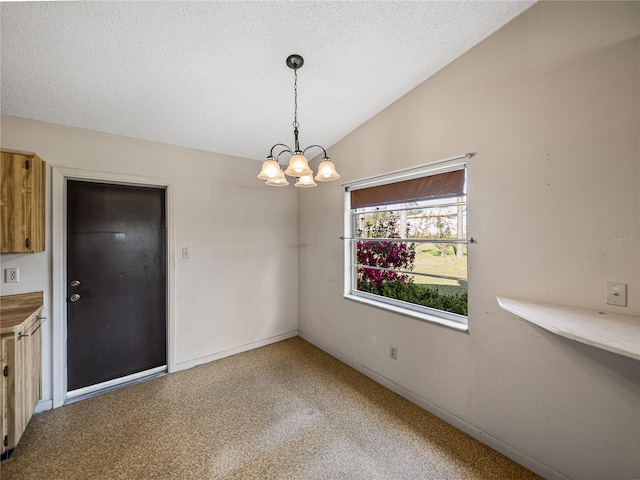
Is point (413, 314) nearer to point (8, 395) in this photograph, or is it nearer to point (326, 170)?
point (326, 170)

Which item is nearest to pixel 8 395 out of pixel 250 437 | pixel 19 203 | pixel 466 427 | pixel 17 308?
pixel 17 308

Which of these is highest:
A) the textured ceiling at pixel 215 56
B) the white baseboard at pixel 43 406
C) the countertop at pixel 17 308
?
the textured ceiling at pixel 215 56

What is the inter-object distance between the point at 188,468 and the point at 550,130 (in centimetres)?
320

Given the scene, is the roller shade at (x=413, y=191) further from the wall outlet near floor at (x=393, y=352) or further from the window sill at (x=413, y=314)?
the wall outlet near floor at (x=393, y=352)

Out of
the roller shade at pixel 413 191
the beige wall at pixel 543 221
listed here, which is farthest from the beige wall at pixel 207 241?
the beige wall at pixel 543 221

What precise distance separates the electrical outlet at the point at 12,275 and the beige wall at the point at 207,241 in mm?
25

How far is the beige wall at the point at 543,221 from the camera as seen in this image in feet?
4.53

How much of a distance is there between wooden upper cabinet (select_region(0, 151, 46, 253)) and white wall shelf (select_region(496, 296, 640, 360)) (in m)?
3.46

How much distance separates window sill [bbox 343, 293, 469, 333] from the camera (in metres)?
2.09

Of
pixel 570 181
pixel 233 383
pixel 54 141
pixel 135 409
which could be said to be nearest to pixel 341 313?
pixel 233 383

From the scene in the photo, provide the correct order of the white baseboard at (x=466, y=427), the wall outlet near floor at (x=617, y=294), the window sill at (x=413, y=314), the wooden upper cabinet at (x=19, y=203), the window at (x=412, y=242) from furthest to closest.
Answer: the window at (x=412, y=242) < the window sill at (x=413, y=314) < the wooden upper cabinet at (x=19, y=203) < the white baseboard at (x=466, y=427) < the wall outlet near floor at (x=617, y=294)

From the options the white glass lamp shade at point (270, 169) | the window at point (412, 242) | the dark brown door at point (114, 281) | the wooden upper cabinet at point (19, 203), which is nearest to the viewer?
the white glass lamp shade at point (270, 169)

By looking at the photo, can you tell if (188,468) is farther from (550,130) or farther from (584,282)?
(550,130)

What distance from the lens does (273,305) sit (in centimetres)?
365
